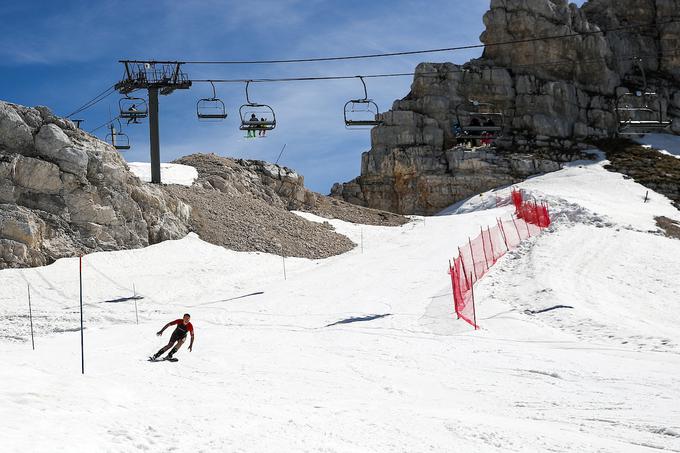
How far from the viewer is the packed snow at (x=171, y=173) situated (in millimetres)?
48000

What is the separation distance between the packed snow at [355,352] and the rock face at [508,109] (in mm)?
32741

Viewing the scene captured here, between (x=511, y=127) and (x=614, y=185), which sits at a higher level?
(x=511, y=127)

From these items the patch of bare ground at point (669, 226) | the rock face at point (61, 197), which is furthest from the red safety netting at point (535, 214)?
the rock face at point (61, 197)

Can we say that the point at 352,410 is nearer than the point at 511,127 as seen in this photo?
Yes

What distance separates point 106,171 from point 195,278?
7680 millimetres

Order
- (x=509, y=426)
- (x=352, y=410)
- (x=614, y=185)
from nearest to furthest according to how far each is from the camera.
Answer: (x=509, y=426), (x=352, y=410), (x=614, y=185)

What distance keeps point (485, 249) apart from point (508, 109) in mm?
48336

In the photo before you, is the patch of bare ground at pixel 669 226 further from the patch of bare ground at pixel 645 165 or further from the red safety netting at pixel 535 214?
the patch of bare ground at pixel 645 165

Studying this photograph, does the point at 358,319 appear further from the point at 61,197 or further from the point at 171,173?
the point at 171,173

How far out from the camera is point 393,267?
115 feet

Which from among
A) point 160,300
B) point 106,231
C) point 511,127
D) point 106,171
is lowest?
point 160,300

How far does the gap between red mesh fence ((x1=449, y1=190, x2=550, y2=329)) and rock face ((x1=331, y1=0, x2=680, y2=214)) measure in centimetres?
2008

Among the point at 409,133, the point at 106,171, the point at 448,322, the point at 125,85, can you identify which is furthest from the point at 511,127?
the point at 448,322

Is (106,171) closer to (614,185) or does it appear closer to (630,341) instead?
(630,341)
